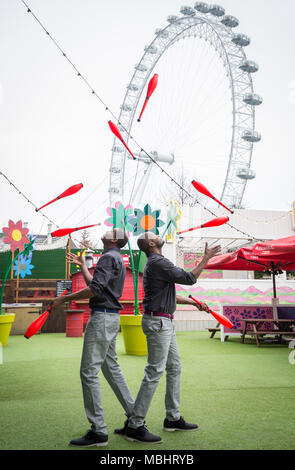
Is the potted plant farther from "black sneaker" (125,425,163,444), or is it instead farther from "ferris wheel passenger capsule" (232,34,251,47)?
"ferris wheel passenger capsule" (232,34,251,47)

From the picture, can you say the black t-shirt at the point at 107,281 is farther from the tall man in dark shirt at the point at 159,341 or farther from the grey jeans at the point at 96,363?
the tall man in dark shirt at the point at 159,341

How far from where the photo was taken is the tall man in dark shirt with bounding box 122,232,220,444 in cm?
250

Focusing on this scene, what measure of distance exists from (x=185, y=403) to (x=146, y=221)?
3058 millimetres

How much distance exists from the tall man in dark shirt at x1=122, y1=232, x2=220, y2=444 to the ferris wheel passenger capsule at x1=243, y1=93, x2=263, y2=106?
17.2m

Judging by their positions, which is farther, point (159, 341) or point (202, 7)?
point (202, 7)

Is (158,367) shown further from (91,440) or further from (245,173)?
(245,173)

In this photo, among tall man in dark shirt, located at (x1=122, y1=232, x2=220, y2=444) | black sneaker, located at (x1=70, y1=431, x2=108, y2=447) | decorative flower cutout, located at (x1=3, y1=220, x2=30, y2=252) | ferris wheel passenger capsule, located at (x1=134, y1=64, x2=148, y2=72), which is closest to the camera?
black sneaker, located at (x1=70, y1=431, x2=108, y2=447)

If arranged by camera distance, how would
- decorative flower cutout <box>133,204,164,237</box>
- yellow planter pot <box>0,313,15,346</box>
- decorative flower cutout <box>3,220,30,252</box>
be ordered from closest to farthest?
decorative flower cutout <box>133,204,164,237</box>, yellow planter pot <box>0,313,15,346</box>, decorative flower cutout <box>3,220,30,252</box>

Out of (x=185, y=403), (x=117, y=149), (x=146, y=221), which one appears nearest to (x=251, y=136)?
(x=117, y=149)

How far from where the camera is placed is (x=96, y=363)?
249 cm

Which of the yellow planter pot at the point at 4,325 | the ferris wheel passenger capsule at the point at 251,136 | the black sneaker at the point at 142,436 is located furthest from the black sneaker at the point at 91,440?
the ferris wheel passenger capsule at the point at 251,136

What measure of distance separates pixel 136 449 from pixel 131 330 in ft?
13.1

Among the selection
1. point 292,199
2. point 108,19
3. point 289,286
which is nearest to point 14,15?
point 108,19

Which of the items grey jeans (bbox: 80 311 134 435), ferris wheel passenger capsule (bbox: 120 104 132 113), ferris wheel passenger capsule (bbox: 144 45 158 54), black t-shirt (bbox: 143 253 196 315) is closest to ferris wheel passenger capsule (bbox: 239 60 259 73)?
ferris wheel passenger capsule (bbox: 144 45 158 54)
